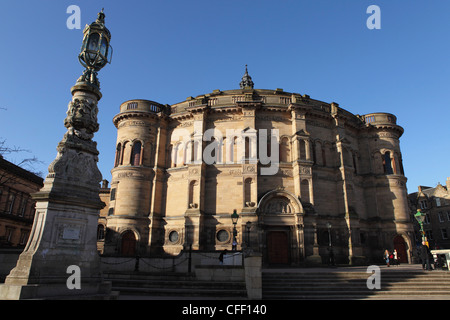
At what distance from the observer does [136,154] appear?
2988 centimetres

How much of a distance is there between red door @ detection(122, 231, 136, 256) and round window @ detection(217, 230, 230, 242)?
8320 millimetres

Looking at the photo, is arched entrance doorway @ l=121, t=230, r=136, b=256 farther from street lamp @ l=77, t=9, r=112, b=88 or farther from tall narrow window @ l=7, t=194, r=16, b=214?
street lamp @ l=77, t=9, r=112, b=88

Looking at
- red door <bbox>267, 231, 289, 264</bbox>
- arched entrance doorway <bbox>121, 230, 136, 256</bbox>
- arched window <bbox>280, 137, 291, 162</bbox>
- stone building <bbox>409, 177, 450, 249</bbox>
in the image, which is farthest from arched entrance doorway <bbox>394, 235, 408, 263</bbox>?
arched entrance doorway <bbox>121, 230, 136, 256</bbox>

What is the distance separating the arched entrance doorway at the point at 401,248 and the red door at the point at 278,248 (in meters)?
13.5

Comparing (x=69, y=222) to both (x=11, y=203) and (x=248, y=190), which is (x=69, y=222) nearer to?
(x=248, y=190)

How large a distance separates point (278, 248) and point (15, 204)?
30.9 m

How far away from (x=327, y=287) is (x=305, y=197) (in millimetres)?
12754

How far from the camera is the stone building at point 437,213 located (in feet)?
165

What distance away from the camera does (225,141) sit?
28047mm

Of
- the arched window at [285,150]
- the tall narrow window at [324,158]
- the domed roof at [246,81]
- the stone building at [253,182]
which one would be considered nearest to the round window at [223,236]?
the stone building at [253,182]

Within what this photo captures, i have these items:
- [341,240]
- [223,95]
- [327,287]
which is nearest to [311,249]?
[341,240]

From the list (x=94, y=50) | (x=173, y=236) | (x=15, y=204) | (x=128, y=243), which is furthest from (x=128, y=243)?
(x=94, y=50)

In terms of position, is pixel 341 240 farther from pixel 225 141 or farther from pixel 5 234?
pixel 5 234

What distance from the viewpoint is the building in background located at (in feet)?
102
